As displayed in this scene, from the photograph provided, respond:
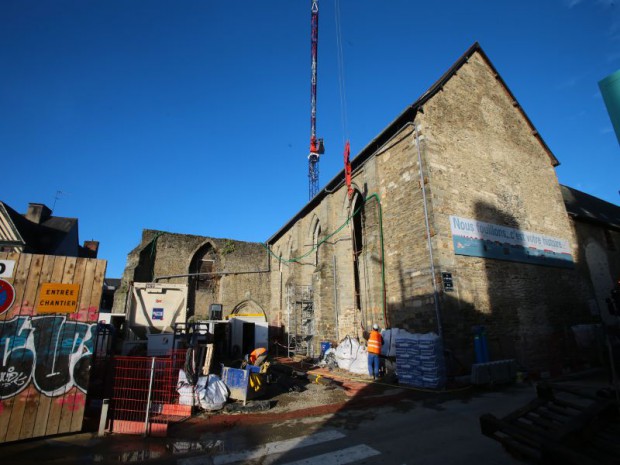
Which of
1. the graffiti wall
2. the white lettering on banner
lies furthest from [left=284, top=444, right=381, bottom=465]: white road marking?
the white lettering on banner

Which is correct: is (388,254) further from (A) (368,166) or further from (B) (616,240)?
(B) (616,240)

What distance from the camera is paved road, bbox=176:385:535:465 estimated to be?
13.4 ft

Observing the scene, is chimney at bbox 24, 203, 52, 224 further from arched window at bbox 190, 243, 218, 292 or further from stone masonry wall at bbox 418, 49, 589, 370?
stone masonry wall at bbox 418, 49, 589, 370

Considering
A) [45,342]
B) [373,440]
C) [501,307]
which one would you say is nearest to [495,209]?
[501,307]

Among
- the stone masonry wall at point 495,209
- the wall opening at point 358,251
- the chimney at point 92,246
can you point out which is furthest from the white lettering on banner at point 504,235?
the chimney at point 92,246

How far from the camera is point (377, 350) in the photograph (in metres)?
9.88

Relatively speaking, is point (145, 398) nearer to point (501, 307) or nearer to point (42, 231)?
point (501, 307)

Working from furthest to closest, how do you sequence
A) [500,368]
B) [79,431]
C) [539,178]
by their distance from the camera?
[539,178] → [500,368] → [79,431]

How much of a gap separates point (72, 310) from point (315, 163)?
3305 centimetres

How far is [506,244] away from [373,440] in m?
9.27

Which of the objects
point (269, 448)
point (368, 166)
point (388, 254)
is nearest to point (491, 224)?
point (388, 254)

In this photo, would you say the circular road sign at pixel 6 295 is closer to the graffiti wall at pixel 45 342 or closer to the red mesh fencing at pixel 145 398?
the graffiti wall at pixel 45 342

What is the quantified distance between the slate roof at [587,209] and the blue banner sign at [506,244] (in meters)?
3.07

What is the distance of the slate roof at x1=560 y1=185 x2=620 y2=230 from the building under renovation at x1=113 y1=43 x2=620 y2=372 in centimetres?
14
